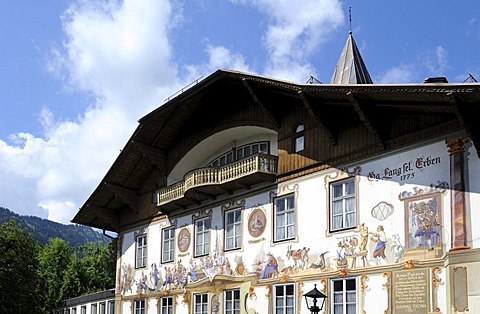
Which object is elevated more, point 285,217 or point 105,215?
point 105,215

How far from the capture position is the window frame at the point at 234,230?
26.9 metres

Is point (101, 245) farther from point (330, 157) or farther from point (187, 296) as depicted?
point (330, 157)

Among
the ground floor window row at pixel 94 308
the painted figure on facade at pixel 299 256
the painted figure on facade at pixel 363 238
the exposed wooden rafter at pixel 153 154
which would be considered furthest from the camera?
the ground floor window row at pixel 94 308

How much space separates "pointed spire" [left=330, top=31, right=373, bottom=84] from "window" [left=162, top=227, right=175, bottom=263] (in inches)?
391

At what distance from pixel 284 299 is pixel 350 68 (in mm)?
12561

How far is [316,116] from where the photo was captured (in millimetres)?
22781

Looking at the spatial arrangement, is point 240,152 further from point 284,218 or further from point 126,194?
point 126,194

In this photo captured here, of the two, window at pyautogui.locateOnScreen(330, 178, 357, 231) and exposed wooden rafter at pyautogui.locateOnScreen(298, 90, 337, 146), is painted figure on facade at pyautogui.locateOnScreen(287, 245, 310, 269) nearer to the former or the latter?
window at pyautogui.locateOnScreen(330, 178, 357, 231)

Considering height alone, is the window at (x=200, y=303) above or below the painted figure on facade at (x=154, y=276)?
below

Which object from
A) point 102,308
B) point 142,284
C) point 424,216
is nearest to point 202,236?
point 142,284

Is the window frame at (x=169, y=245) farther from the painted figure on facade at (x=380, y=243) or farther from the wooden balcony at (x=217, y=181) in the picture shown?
the painted figure on facade at (x=380, y=243)

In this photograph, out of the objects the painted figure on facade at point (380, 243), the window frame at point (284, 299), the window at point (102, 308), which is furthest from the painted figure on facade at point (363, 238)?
the window at point (102, 308)

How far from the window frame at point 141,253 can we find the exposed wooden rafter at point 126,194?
1.33 m

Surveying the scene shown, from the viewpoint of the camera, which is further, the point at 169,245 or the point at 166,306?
the point at 169,245
